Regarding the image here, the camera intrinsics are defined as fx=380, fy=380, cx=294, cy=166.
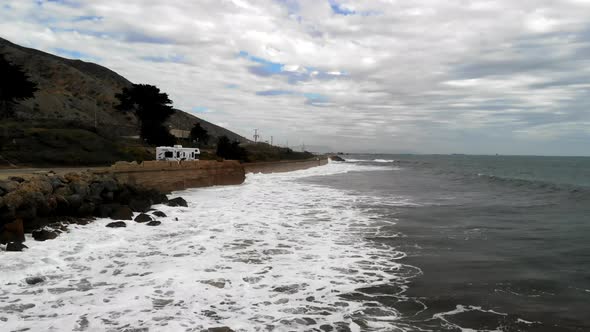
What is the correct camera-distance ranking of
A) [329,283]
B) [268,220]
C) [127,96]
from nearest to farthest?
1. [329,283]
2. [268,220]
3. [127,96]

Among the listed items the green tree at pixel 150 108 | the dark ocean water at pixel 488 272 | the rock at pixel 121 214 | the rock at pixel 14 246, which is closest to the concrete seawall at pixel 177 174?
the rock at pixel 121 214

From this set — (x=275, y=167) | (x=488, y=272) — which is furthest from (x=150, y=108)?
(x=488, y=272)

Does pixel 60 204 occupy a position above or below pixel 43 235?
above

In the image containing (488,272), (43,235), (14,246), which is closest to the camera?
(488,272)

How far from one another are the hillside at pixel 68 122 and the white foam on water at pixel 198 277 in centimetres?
1686

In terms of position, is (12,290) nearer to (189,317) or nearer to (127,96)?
(189,317)

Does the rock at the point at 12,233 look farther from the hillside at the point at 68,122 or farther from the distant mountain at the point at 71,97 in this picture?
the distant mountain at the point at 71,97

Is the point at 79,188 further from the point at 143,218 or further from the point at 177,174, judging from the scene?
the point at 177,174

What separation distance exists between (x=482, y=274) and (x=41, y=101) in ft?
246

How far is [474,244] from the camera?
1052 centimetres

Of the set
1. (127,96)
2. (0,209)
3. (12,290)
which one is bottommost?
(12,290)

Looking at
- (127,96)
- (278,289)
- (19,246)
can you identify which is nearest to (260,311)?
(278,289)

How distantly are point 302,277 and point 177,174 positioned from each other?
1834cm

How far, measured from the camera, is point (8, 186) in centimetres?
1138
